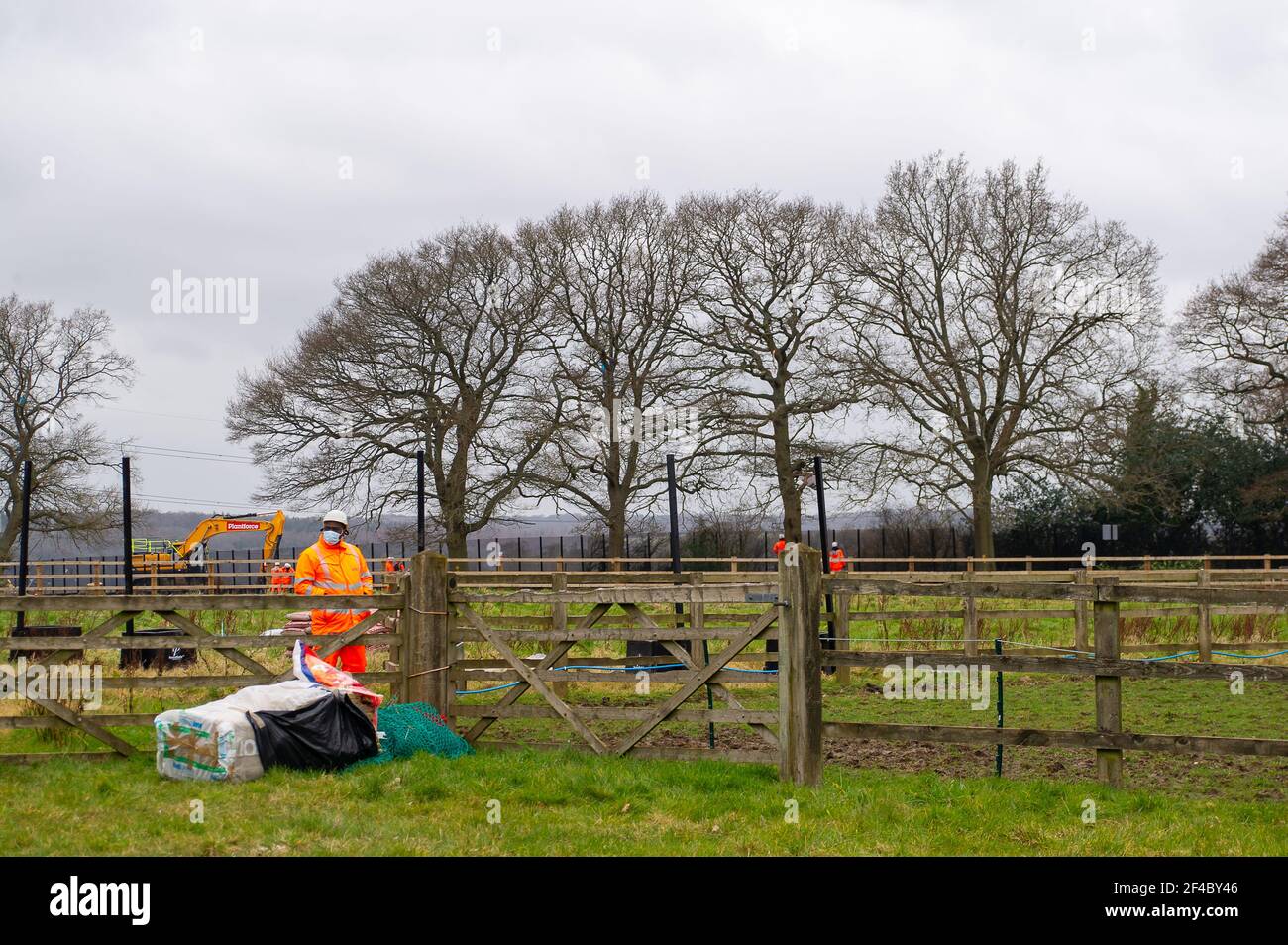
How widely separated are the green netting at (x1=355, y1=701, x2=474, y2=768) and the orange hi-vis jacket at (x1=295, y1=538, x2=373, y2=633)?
52.5 inches

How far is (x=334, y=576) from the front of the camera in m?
10.3

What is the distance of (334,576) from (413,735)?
205 centimetres

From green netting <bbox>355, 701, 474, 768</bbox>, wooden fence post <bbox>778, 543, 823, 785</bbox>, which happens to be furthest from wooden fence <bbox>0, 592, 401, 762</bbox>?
wooden fence post <bbox>778, 543, 823, 785</bbox>

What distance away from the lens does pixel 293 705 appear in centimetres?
826

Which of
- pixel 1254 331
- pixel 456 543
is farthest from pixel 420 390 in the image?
pixel 1254 331

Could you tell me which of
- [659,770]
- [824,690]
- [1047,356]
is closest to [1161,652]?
[824,690]

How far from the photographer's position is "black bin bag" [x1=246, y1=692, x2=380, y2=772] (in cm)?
802

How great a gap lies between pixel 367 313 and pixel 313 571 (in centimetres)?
3054

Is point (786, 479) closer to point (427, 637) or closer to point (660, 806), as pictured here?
point (427, 637)

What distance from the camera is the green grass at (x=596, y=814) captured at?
21.1 feet

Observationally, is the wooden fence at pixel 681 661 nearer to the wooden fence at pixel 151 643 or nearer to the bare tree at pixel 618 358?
the wooden fence at pixel 151 643

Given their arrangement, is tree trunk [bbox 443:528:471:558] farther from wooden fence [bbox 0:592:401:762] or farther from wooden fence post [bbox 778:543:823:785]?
wooden fence post [bbox 778:543:823:785]

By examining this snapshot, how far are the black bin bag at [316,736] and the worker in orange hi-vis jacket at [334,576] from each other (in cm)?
151

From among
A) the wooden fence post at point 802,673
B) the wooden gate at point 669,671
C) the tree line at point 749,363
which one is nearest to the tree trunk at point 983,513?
the tree line at point 749,363
